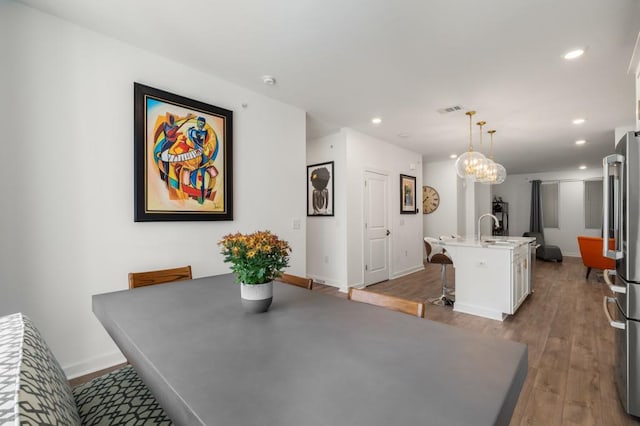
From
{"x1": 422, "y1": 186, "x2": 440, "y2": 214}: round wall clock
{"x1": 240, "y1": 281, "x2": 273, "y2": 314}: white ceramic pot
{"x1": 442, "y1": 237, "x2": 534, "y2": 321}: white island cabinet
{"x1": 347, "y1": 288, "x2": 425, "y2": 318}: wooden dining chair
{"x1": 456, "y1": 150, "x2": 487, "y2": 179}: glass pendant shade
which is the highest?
{"x1": 456, "y1": 150, "x2": 487, "y2": 179}: glass pendant shade

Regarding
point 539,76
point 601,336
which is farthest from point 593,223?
point 539,76

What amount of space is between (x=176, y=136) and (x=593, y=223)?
1078 cm

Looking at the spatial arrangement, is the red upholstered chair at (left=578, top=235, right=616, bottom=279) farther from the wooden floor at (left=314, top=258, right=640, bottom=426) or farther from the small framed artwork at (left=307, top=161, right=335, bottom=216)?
the small framed artwork at (left=307, top=161, right=335, bottom=216)

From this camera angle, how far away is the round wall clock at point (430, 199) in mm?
7480

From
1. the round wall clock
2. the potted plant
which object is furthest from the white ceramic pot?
the round wall clock

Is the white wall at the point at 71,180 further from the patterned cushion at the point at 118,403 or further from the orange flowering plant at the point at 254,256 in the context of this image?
the orange flowering plant at the point at 254,256

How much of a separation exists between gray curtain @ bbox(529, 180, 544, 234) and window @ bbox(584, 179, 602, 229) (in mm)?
1049

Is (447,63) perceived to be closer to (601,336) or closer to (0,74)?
(601,336)

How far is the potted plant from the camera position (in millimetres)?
1223

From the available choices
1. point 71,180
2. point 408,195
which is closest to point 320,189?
point 408,195

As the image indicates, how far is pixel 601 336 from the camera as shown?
298 cm

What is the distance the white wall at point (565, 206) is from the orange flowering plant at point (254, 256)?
35.1 feet

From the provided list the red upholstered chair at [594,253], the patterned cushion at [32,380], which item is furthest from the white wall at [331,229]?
the red upholstered chair at [594,253]

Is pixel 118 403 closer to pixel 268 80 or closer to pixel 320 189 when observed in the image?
pixel 268 80
